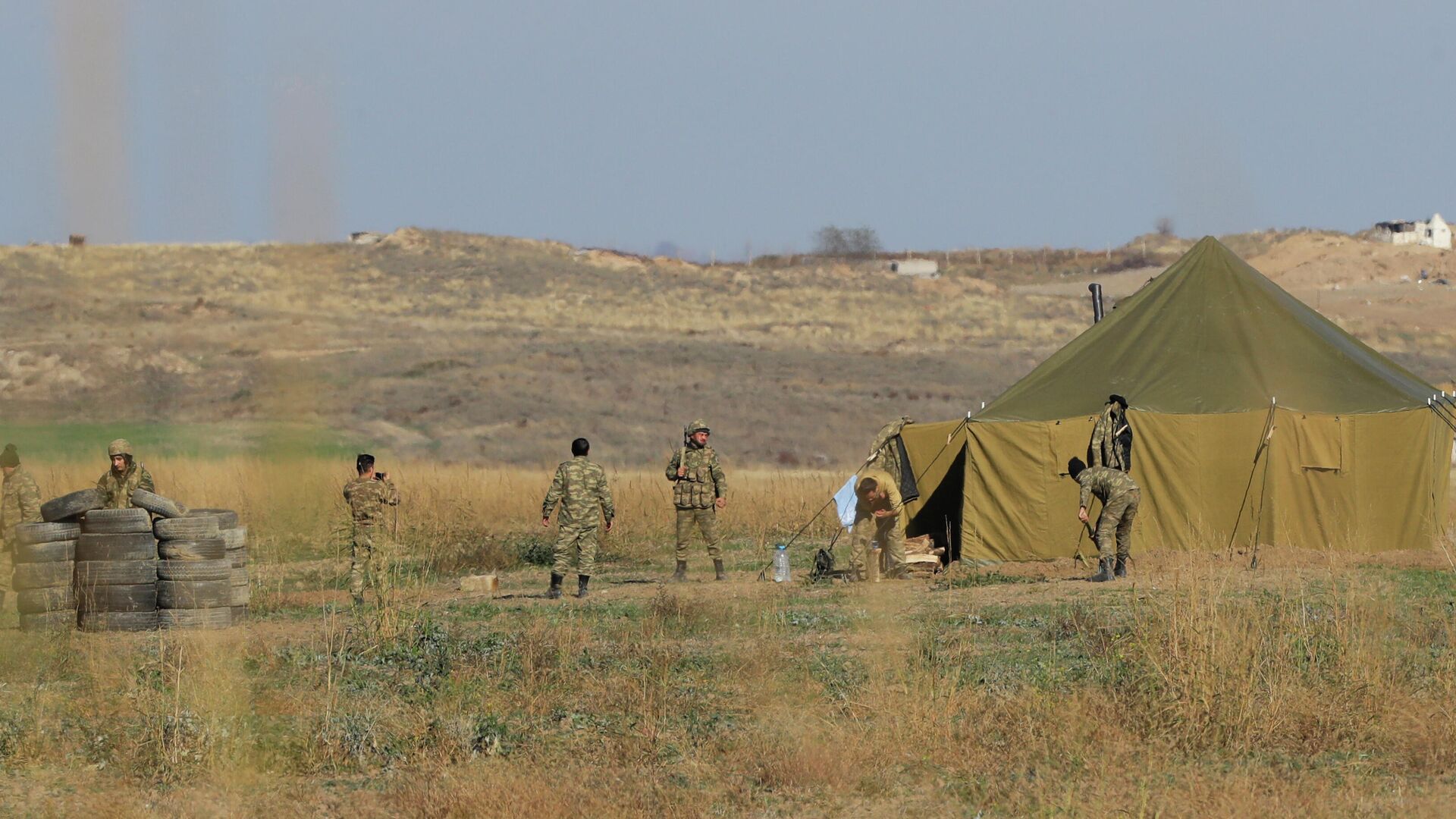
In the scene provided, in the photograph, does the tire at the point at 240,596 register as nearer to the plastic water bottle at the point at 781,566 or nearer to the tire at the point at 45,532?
the tire at the point at 45,532

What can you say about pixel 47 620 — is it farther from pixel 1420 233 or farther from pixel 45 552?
Answer: pixel 1420 233

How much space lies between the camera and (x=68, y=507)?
43.5 ft

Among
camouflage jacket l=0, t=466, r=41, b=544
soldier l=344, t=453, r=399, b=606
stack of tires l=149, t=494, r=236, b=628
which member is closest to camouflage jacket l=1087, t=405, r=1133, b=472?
soldier l=344, t=453, r=399, b=606

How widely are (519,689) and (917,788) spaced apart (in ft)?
9.37

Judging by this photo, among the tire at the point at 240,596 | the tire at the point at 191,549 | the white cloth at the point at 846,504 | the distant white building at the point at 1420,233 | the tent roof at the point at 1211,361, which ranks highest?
the distant white building at the point at 1420,233

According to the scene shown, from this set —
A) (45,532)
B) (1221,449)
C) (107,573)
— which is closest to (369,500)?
(107,573)

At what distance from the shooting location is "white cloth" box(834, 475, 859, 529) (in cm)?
1916

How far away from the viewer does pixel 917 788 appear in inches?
300

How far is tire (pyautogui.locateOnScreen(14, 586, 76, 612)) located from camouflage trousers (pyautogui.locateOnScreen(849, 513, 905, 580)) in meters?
6.78

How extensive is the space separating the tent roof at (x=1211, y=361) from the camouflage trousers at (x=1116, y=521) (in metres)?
2.58

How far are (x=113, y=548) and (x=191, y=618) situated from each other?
811 millimetres

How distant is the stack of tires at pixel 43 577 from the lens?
42.2ft

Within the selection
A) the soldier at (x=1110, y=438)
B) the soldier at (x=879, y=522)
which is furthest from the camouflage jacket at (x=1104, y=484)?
the soldier at (x=879, y=522)

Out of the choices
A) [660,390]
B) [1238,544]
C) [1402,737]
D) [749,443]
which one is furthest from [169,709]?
[660,390]
